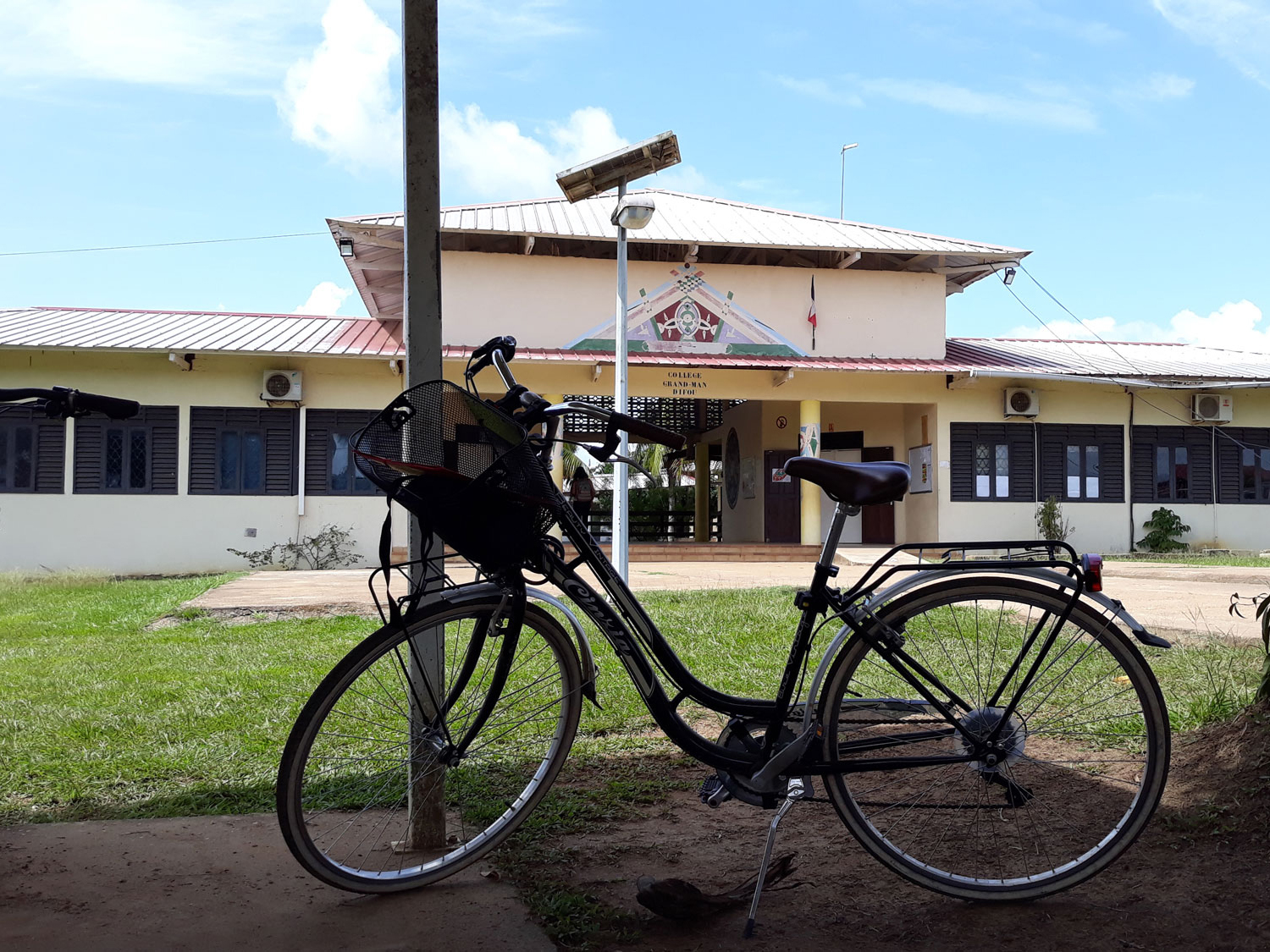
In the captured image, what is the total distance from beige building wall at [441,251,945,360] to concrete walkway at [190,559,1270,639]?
3497 mm

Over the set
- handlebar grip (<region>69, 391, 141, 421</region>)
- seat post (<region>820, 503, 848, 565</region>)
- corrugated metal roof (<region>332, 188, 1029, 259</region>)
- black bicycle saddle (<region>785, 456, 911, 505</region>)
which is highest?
corrugated metal roof (<region>332, 188, 1029, 259</region>)

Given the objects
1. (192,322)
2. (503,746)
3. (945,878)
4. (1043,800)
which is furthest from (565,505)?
(192,322)

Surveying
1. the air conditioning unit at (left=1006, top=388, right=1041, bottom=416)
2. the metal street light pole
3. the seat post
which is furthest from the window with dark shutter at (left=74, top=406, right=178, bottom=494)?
the seat post

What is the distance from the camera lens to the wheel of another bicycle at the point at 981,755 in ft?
7.76

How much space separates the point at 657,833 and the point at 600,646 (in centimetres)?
233

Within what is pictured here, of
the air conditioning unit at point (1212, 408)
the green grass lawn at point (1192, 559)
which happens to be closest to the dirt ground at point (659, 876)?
the green grass lawn at point (1192, 559)

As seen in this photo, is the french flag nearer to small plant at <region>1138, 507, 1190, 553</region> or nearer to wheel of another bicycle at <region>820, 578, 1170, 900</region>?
small plant at <region>1138, 507, 1190, 553</region>

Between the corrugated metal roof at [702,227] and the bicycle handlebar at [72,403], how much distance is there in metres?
11.8

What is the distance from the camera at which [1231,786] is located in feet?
9.14

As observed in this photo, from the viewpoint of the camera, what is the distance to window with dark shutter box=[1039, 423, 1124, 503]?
16.6 m

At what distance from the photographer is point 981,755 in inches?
95.7

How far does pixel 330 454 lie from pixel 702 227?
6.49 meters

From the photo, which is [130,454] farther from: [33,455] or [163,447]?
[33,455]

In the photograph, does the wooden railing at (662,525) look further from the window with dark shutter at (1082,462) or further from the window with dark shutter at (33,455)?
the window with dark shutter at (33,455)
